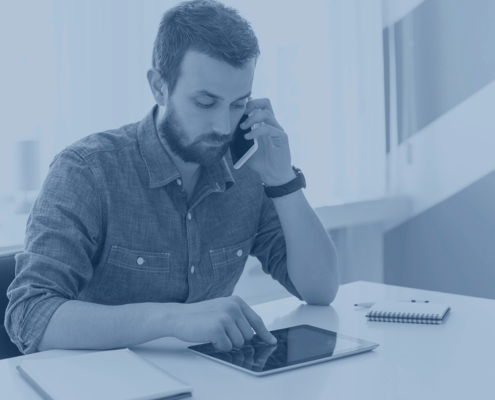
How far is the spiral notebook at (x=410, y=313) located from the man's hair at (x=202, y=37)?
0.59 metres

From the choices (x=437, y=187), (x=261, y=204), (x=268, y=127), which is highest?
(x=268, y=127)

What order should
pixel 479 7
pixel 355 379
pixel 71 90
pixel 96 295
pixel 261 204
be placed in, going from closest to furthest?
pixel 355 379, pixel 96 295, pixel 261 204, pixel 71 90, pixel 479 7

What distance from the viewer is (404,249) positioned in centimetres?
322

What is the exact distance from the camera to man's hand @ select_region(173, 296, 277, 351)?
38.9 inches

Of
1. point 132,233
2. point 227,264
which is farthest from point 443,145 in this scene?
point 132,233

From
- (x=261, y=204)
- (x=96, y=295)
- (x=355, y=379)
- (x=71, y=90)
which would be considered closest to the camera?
(x=355, y=379)

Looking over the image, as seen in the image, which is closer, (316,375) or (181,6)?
(316,375)

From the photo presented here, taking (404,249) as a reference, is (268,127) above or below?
above

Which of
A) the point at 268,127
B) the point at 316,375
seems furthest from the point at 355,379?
the point at 268,127

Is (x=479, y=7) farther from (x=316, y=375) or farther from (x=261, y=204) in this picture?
(x=316, y=375)

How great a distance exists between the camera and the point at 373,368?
3.04 ft

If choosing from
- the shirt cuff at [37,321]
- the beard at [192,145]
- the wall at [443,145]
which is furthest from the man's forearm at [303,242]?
the wall at [443,145]

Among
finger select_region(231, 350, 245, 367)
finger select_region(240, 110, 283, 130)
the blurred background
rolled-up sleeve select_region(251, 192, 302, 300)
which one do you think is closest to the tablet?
finger select_region(231, 350, 245, 367)

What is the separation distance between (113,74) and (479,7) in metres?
1.84
